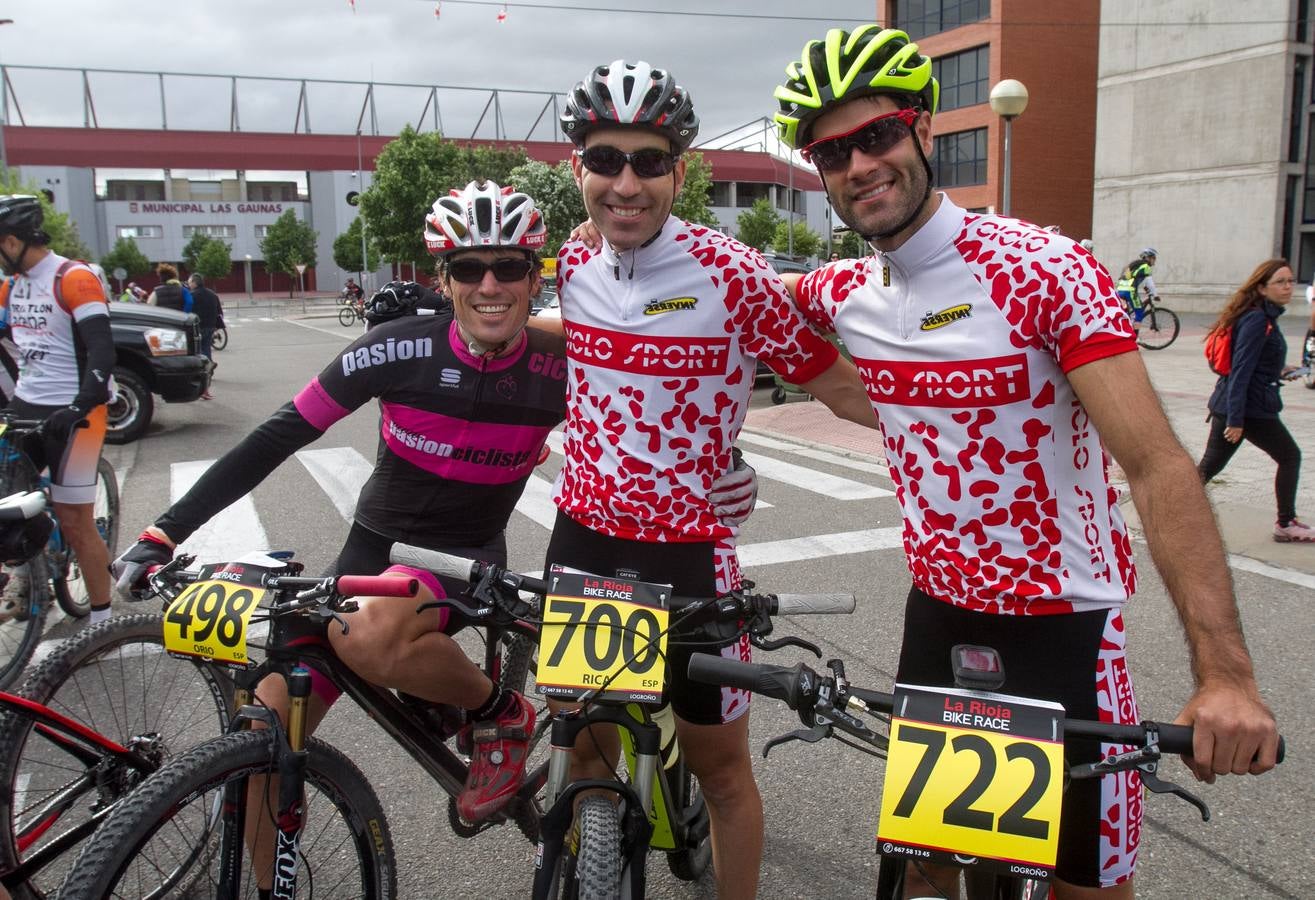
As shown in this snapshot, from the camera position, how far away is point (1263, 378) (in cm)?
697

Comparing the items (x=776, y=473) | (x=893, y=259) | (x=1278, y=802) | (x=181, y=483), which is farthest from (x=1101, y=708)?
(x=181, y=483)

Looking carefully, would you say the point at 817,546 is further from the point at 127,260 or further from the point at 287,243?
the point at 127,260

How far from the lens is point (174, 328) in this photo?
1230cm

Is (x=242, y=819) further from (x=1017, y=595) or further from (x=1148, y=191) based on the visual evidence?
(x=1148, y=191)

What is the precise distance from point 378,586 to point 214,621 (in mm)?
482

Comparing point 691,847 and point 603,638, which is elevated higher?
point 603,638

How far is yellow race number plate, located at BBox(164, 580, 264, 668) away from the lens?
243cm

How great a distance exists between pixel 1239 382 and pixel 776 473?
13.6 ft

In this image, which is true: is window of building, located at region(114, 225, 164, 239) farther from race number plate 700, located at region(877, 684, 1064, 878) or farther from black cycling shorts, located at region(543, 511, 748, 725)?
race number plate 700, located at region(877, 684, 1064, 878)

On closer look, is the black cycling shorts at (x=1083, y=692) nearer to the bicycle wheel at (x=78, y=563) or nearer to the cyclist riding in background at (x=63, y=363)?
the cyclist riding in background at (x=63, y=363)

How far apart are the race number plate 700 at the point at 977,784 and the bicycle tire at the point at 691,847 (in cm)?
140

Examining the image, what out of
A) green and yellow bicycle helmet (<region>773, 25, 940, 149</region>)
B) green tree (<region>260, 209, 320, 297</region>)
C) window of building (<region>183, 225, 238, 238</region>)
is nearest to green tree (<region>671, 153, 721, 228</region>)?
green tree (<region>260, 209, 320, 297</region>)

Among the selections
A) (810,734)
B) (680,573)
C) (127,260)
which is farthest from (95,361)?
(127,260)

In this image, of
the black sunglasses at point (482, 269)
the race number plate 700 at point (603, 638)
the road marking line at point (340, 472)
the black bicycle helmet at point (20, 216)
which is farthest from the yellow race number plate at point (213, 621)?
the road marking line at point (340, 472)
